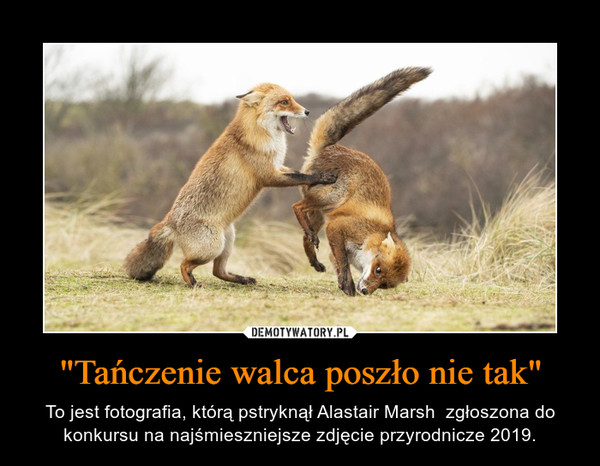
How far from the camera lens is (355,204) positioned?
23.1ft

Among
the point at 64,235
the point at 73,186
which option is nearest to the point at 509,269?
the point at 64,235

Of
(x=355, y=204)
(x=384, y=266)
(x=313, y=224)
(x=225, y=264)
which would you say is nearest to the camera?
(x=384, y=266)

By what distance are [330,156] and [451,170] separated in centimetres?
1509

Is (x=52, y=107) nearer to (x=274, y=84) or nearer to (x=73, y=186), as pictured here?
(x=73, y=186)

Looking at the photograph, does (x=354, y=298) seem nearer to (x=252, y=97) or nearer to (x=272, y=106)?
(x=272, y=106)

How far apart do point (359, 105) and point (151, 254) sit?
292 cm

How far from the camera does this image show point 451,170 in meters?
21.6

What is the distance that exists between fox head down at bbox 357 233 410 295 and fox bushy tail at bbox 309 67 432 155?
1.48 m

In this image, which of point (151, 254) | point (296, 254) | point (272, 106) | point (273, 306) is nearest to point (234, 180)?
point (272, 106)

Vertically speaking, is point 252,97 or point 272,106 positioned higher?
point 252,97

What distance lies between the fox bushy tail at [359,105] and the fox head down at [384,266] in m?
1.48

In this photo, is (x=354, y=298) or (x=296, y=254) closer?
(x=354, y=298)

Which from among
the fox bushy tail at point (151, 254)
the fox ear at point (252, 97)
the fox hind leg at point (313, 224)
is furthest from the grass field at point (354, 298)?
the fox ear at point (252, 97)

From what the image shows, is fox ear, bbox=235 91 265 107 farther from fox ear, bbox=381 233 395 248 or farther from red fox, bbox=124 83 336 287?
fox ear, bbox=381 233 395 248
